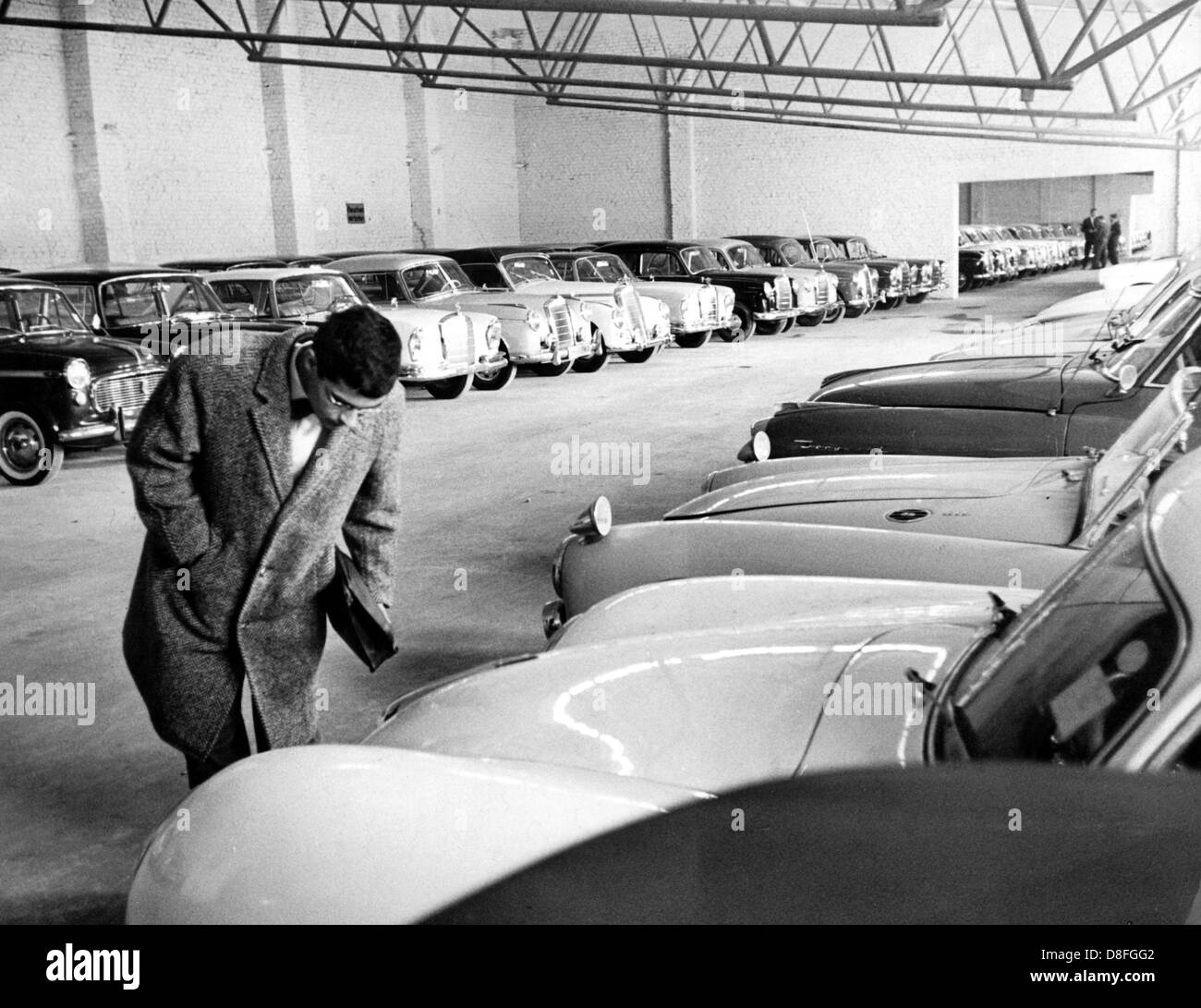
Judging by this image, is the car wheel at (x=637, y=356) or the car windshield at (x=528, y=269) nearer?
the car windshield at (x=528, y=269)

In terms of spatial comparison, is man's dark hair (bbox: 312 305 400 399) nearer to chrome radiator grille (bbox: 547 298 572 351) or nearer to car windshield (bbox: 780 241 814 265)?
chrome radiator grille (bbox: 547 298 572 351)

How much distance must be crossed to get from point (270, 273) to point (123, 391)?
3799 mm

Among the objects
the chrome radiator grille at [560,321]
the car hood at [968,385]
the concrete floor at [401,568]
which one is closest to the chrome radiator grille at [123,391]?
the concrete floor at [401,568]

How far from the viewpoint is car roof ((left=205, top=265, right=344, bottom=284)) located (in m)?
13.1

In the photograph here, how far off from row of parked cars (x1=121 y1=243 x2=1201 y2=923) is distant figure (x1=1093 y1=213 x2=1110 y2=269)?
3466 centimetres

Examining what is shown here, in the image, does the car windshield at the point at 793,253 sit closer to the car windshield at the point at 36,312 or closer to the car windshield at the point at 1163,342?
the car windshield at the point at 36,312

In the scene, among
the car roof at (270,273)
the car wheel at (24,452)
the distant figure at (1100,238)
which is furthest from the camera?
the distant figure at (1100,238)

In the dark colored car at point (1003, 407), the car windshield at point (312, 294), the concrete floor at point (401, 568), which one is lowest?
the concrete floor at point (401, 568)

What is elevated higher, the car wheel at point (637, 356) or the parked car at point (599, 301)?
the parked car at point (599, 301)

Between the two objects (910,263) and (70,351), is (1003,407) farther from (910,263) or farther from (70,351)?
(910,263)

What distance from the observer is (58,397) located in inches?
373

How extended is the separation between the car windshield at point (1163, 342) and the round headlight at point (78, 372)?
7.03 metres

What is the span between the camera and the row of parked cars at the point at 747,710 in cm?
194

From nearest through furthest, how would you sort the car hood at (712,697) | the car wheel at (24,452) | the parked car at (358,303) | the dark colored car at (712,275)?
the car hood at (712,697), the car wheel at (24,452), the parked car at (358,303), the dark colored car at (712,275)
